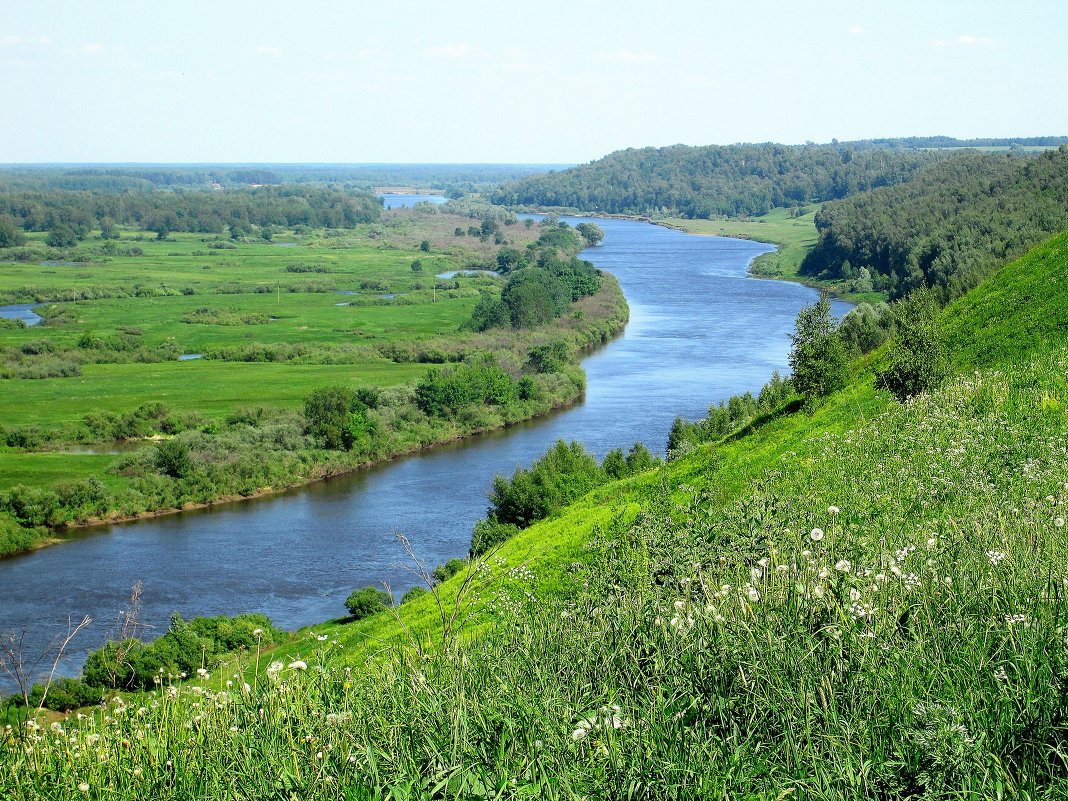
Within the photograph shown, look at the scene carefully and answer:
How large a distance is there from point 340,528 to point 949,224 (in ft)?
191

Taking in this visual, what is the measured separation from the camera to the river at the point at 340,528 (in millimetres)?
29656

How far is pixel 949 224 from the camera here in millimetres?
77812

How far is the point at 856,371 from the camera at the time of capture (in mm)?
26031

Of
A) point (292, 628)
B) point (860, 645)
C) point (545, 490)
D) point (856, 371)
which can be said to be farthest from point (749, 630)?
point (545, 490)

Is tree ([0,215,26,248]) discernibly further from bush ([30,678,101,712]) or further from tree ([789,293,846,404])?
tree ([789,293,846,404])

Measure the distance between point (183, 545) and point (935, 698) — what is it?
33401 millimetres

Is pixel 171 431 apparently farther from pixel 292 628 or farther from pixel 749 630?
pixel 749 630

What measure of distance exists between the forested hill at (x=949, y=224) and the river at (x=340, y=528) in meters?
12.9

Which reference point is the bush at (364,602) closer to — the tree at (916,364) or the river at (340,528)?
the river at (340,528)

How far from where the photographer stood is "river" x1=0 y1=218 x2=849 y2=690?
1168 inches

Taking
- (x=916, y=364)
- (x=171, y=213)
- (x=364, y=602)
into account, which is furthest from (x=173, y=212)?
(x=916, y=364)

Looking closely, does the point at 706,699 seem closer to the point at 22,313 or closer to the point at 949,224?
the point at 949,224

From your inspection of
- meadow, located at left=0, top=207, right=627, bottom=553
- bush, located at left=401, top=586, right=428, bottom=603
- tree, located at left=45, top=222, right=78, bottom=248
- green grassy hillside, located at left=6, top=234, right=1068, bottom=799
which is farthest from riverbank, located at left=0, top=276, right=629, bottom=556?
tree, located at left=45, top=222, right=78, bottom=248

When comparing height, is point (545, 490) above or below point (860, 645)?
below
